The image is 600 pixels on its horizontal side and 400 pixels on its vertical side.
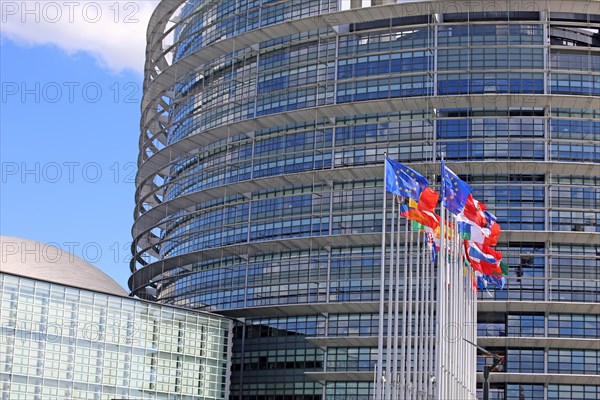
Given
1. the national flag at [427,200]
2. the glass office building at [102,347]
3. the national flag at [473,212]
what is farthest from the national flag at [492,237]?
the glass office building at [102,347]

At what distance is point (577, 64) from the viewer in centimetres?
8769

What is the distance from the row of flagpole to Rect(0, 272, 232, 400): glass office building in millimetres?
25253

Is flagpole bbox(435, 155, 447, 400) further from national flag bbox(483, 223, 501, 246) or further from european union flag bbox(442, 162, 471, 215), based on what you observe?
national flag bbox(483, 223, 501, 246)

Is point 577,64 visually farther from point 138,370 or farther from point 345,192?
point 138,370

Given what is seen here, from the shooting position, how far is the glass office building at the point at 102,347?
7231 centimetres

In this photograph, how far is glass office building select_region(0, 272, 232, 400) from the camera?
72.3 meters

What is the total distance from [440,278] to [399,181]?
563 cm

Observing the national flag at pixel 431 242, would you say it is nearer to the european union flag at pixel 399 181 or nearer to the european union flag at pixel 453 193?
the european union flag at pixel 453 193

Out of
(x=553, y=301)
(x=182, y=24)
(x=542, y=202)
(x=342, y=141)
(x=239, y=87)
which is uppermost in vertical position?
(x=182, y=24)

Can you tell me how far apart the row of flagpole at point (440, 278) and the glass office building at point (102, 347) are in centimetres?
2525

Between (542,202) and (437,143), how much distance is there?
9.50m

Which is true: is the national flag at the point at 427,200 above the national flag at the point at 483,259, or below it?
above

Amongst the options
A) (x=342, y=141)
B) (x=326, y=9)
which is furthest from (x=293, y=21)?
(x=342, y=141)

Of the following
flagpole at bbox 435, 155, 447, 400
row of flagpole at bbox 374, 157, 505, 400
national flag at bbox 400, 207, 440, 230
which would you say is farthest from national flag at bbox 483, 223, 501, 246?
flagpole at bbox 435, 155, 447, 400
